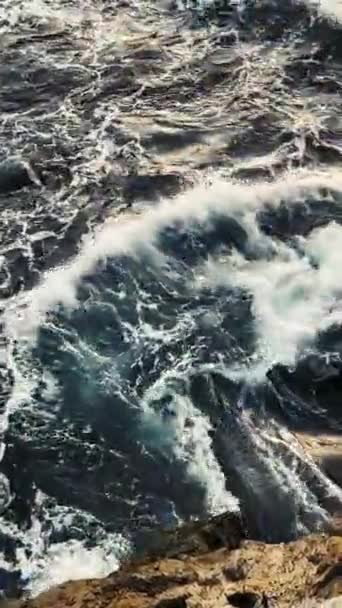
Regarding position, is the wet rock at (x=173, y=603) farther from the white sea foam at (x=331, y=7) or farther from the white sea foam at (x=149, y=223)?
the white sea foam at (x=331, y=7)

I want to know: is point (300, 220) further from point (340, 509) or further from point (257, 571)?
point (257, 571)

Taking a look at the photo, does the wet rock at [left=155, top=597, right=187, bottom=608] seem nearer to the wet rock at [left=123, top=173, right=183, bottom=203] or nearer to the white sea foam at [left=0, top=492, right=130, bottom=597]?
the white sea foam at [left=0, top=492, right=130, bottom=597]

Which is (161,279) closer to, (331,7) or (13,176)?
(13,176)

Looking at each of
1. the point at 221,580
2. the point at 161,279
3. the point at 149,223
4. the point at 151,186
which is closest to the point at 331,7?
the point at 151,186

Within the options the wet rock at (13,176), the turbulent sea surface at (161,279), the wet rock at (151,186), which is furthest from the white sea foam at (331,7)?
the wet rock at (13,176)

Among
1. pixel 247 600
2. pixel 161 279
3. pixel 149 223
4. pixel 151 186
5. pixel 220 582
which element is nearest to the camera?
pixel 247 600

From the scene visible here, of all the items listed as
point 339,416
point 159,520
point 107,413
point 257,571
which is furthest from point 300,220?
point 257,571
